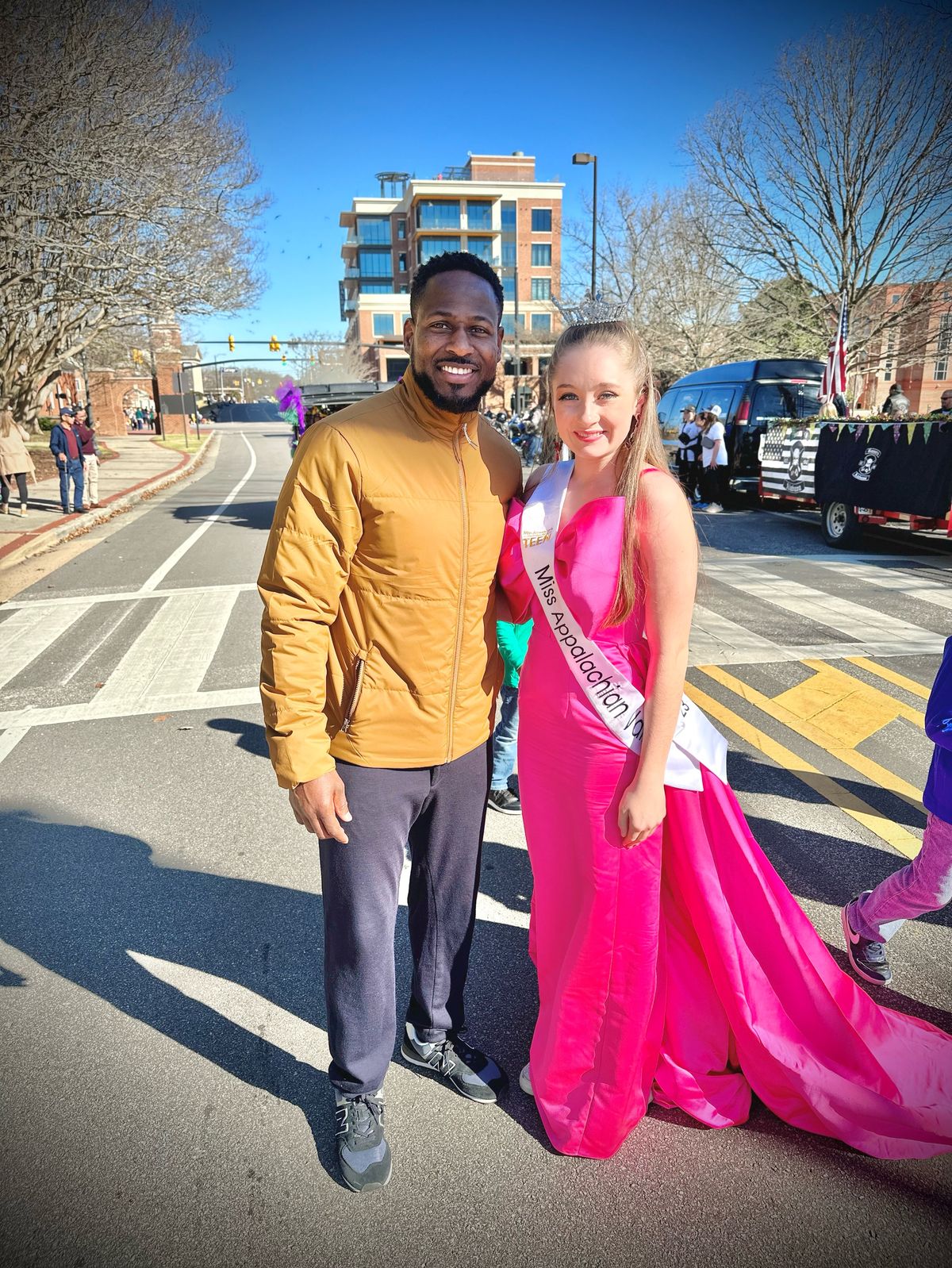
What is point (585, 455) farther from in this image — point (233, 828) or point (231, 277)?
point (231, 277)

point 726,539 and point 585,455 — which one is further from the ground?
point 585,455

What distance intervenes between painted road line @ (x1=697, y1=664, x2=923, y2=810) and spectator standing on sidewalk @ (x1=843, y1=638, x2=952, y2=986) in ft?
4.64

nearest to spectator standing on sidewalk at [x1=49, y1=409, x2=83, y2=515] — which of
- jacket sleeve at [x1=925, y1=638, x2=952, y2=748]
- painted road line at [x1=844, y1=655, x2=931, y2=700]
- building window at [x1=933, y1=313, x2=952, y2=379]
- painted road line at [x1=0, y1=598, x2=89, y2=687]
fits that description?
painted road line at [x1=0, y1=598, x2=89, y2=687]

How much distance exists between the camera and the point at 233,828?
3807 mm

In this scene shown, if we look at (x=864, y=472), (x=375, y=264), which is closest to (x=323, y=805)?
(x=864, y=472)

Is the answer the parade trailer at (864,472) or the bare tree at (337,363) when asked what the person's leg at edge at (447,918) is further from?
the bare tree at (337,363)

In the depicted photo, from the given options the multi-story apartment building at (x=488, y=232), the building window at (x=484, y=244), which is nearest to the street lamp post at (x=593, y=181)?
the multi-story apartment building at (x=488, y=232)

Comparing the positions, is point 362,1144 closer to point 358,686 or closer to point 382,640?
point 358,686

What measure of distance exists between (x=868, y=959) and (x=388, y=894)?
69.6 inches

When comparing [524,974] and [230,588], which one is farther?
[230,588]

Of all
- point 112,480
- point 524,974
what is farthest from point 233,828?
→ point 112,480

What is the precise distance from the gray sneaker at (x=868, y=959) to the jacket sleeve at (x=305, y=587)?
2.04 meters

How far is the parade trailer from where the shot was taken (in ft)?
28.7

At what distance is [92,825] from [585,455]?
3.16 meters
